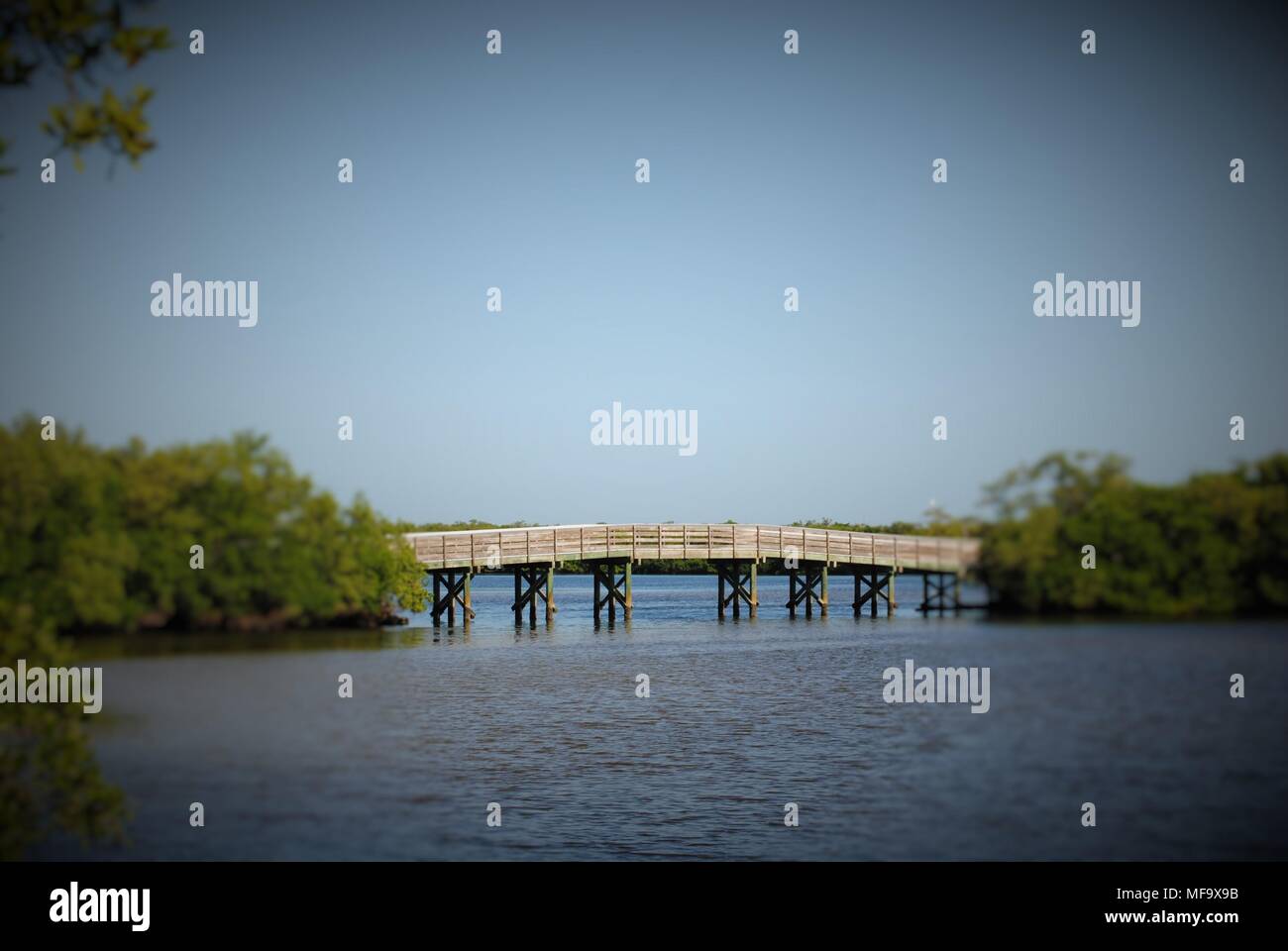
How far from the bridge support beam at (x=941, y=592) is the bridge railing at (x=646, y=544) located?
10.1 m

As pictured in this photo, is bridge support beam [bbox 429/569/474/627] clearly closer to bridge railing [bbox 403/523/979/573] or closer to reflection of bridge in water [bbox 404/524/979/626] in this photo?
reflection of bridge in water [bbox 404/524/979/626]

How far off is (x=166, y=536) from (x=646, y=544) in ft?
83.7

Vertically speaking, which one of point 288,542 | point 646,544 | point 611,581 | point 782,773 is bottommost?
point 782,773

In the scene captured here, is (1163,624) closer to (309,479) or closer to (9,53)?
(309,479)

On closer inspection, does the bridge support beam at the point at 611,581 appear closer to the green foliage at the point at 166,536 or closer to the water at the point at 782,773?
the water at the point at 782,773

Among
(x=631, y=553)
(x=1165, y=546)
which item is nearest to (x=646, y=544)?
(x=631, y=553)

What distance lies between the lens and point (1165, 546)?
963cm

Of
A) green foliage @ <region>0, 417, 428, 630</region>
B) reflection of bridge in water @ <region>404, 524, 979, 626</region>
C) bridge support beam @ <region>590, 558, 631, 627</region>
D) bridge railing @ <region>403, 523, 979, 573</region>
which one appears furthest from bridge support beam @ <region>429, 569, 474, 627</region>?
green foliage @ <region>0, 417, 428, 630</region>

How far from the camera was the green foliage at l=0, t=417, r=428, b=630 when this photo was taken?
28.0 feet

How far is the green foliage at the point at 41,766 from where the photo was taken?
715cm

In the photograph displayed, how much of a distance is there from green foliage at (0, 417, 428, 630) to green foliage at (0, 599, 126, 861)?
124 cm

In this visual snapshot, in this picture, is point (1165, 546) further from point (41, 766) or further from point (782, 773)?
point (41, 766)

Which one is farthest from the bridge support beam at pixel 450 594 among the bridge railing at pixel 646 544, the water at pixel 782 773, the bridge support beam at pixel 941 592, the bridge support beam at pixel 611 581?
the bridge support beam at pixel 941 592
